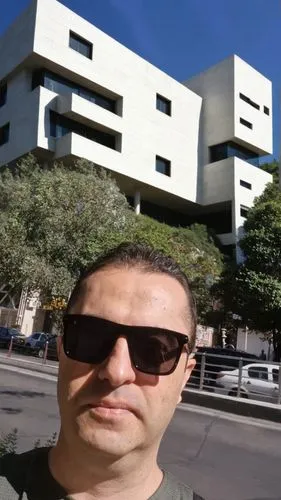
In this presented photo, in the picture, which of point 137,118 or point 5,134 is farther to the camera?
point 137,118

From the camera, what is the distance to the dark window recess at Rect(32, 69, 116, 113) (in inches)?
1348

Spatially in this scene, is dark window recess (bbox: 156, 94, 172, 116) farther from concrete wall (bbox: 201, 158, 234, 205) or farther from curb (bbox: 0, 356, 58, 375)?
curb (bbox: 0, 356, 58, 375)

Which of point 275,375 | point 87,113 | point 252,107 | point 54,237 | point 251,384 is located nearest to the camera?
point 54,237

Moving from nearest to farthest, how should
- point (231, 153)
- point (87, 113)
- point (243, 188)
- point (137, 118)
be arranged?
point (87, 113), point (137, 118), point (243, 188), point (231, 153)

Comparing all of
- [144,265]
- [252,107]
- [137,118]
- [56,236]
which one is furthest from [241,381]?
[252,107]

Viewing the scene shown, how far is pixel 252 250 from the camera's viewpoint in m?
26.0

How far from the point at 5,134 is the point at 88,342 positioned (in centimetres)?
3866

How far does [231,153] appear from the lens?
42.6m

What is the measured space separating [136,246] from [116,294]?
22 centimetres

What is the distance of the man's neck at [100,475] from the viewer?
1038mm

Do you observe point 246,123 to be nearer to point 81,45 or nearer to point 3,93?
point 81,45

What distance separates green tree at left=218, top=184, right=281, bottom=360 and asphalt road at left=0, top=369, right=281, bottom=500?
1395 centimetres

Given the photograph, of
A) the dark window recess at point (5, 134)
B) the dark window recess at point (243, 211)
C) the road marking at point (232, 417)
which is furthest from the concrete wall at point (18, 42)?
the road marking at point (232, 417)

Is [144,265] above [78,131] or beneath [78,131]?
beneath
